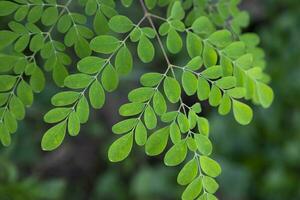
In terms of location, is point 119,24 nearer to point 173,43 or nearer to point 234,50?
point 173,43

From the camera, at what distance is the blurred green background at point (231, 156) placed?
102 inches

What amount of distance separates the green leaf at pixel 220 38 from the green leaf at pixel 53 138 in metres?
0.40

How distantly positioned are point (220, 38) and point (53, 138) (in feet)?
1.51

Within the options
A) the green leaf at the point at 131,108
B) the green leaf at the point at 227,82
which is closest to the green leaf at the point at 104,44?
the green leaf at the point at 131,108

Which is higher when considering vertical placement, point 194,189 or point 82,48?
point 82,48

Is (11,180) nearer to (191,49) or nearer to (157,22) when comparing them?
(191,49)

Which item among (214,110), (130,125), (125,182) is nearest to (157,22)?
(214,110)

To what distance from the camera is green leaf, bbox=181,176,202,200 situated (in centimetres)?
116

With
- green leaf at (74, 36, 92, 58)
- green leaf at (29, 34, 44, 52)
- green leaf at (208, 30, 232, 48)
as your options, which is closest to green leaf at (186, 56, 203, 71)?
green leaf at (208, 30, 232, 48)

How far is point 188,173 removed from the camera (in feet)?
3.85

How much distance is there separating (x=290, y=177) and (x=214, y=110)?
0.49 meters

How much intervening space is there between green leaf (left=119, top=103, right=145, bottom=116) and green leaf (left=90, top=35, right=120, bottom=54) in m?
0.13

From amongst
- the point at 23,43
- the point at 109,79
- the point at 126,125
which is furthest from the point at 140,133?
the point at 23,43

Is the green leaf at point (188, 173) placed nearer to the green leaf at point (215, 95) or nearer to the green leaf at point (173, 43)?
the green leaf at point (215, 95)
